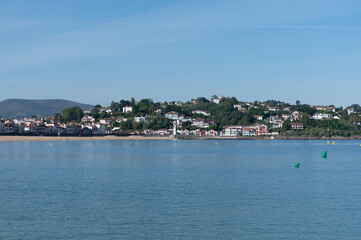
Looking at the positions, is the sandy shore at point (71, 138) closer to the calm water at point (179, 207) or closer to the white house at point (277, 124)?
the white house at point (277, 124)

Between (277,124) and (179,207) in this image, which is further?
→ (277,124)

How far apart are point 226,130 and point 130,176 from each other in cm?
14699

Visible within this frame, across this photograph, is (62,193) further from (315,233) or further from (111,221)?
(315,233)

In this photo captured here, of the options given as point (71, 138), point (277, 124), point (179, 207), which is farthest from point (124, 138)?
point (179, 207)

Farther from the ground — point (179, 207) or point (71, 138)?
point (71, 138)

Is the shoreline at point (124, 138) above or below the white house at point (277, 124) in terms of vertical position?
below

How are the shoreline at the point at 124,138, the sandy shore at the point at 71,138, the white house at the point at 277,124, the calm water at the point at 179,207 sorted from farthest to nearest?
the white house at the point at 277,124
the shoreline at the point at 124,138
the sandy shore at the point at 71,138
the calm water at the point at 179,207

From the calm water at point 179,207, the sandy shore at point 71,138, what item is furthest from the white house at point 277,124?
the calm water at point 179,207

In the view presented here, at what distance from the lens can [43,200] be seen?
23328mm

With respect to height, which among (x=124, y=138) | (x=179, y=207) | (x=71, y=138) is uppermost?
(x=71, y=138)

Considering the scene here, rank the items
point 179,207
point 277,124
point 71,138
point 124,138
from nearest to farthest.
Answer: point 179,207 < point 71,138 < point 124,138 < point 277,124

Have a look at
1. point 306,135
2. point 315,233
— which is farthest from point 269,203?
point 306,135

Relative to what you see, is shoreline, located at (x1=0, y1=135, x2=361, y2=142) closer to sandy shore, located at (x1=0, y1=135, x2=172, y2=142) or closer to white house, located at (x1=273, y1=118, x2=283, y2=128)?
sandy shore, located at (x1=0, y1=135, x2=172, y2=142)

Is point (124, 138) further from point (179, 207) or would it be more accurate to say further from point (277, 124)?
point (179, 207)
